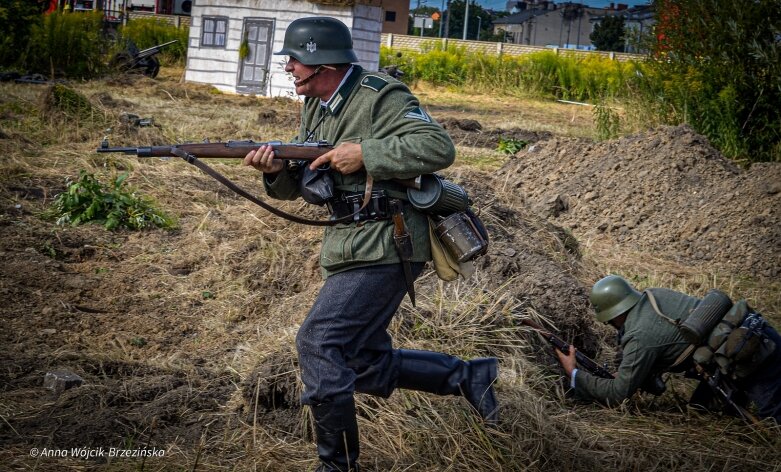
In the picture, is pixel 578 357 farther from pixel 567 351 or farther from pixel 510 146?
pixel 510 146

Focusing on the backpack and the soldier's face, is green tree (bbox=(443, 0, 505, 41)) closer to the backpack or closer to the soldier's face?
the backpack

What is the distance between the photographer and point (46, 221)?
333 inches

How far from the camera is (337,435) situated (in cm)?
374

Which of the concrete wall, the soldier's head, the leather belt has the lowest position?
the leather belt

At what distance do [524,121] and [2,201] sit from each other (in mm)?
14046

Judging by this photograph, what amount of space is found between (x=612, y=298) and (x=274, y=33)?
18.5m

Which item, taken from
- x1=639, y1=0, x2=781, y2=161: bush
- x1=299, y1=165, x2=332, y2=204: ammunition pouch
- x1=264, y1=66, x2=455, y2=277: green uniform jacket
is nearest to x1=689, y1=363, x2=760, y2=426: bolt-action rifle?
x1=264, y1=66, x2=455, y2=277: green uniform jacket

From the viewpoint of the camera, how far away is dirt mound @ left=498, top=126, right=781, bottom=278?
981 cm

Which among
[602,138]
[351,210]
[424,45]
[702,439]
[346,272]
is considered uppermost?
[424,45]

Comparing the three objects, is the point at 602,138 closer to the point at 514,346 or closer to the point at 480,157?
the point at 480,157

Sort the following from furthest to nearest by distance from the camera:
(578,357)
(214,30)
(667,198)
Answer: (214,30)
(667,198)
(578,357)

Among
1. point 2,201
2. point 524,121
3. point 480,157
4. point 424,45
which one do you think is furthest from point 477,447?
point 424,45

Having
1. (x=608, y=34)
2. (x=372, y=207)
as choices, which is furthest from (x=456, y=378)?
(x=608, y=34)

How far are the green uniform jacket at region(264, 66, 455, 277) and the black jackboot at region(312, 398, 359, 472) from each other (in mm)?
598
